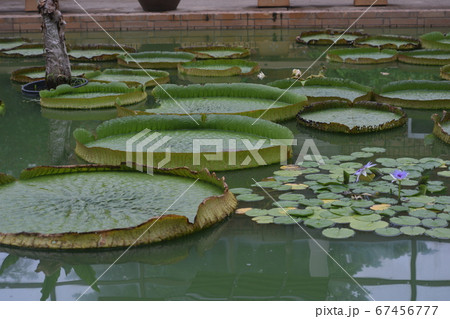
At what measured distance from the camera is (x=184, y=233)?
2895 millimetres

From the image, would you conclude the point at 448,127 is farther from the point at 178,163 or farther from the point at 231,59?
the point at 231,59

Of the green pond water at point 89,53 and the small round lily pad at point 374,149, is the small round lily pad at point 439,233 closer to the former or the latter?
the small round lily pad at point 374,149

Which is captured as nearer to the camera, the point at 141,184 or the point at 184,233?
the point at 184,233

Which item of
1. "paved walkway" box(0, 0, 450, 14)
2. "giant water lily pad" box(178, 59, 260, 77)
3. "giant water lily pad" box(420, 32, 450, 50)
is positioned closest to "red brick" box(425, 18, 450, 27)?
"paved walkway" box(0, 0, 450, 14)

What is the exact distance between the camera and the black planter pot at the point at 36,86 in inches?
232

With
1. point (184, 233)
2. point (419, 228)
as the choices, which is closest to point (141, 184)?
point (184, 233)

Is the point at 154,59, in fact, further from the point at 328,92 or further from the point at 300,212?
the point at 300,212

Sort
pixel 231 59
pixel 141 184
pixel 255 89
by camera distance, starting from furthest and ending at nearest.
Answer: pixel 231 59 → pixel 255 89 → pixel 141 184

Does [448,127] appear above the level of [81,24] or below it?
below

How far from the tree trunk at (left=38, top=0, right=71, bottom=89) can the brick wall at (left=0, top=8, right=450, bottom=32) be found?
476 cm

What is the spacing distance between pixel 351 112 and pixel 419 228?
207 centimetres

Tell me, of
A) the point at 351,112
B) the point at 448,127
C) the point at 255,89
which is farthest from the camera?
the point at 255,89

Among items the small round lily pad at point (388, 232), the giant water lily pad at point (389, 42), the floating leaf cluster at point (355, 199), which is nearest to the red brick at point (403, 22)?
the giant water lily pad at point (389, 42)

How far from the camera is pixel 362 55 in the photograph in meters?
7.59
